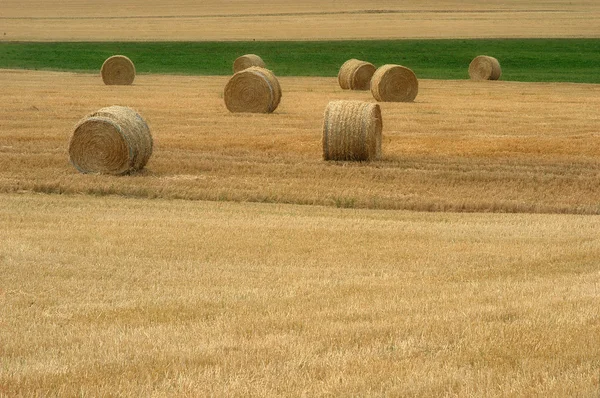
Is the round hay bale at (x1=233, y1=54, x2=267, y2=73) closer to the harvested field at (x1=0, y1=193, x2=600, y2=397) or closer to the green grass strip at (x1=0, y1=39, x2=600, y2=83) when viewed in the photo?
the green grass strip at (x1=0, y1=39, x2=600, y2=83)

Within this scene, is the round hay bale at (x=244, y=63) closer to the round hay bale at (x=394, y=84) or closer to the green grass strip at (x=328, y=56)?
the green grass strip at (x=328, y=56)

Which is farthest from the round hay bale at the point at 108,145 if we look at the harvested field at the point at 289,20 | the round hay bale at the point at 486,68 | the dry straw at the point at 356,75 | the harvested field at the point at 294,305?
the harvested field at the point at 289,20

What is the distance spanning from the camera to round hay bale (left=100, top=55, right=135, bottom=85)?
37.2 meters

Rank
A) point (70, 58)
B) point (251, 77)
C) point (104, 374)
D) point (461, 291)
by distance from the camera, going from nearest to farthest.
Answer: point (104, 374) < point (461, 291) < point (251, 77) < point (70, 58)

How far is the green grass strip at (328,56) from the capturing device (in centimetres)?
4653

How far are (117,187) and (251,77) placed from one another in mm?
11137

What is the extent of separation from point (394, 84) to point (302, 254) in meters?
20.0

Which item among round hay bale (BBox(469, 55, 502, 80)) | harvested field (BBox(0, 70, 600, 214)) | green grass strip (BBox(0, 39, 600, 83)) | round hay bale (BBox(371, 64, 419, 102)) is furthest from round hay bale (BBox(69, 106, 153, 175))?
green grass strip (BBox(0, 39, 600, 83))

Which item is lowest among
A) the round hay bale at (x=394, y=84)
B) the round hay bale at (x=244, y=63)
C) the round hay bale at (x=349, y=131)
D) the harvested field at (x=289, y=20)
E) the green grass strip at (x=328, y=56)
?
the green grass strip at (x=328, y=56)

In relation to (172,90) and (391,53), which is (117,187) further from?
(391,53)

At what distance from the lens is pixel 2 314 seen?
8.02m

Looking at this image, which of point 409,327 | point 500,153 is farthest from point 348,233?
point 500,153

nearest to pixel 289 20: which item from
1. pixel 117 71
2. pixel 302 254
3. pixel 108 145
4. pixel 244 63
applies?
pixel 244 63

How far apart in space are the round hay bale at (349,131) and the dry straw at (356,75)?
1632 centimetres
